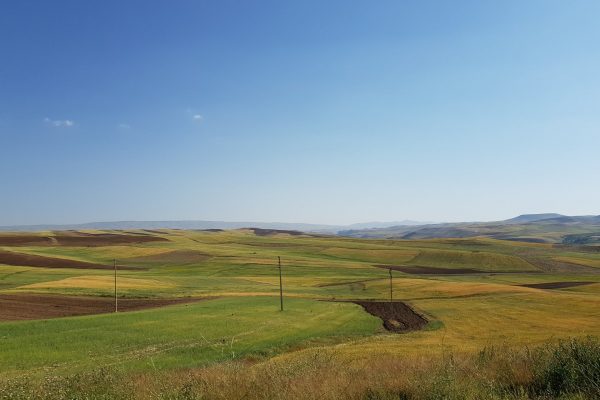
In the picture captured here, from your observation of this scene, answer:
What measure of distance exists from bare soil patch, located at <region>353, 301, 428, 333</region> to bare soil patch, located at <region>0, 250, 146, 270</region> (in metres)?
65.4

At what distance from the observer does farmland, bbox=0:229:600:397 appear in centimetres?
2788

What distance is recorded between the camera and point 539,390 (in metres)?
11.8

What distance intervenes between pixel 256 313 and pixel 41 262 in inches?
2892

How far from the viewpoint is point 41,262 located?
10288cm

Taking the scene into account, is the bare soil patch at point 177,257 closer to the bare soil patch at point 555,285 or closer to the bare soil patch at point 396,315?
the bare soil patch at point 396,315

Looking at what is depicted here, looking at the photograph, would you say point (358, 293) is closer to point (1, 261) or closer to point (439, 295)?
point (439, 295)

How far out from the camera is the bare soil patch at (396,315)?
46.1 metres

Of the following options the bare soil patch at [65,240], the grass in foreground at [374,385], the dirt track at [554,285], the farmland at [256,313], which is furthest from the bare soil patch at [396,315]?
the bare soil patch at [65,240]

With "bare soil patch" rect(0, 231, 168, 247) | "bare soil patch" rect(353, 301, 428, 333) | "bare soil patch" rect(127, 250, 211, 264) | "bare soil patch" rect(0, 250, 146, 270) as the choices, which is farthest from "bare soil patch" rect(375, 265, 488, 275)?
→ "bare soil patch" rect(0, 231, 168, 247)

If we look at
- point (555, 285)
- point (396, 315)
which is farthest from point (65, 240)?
point (555, 285)

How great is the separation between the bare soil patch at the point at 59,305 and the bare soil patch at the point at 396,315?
847 inches

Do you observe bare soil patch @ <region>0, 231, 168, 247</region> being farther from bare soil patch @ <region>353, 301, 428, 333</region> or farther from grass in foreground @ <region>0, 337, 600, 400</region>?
grass in foreground @ <region>0, 337, 600, 400</region>

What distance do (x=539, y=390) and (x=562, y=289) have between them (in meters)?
83.2

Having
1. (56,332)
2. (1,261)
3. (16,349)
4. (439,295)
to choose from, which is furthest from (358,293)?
(1,261)
